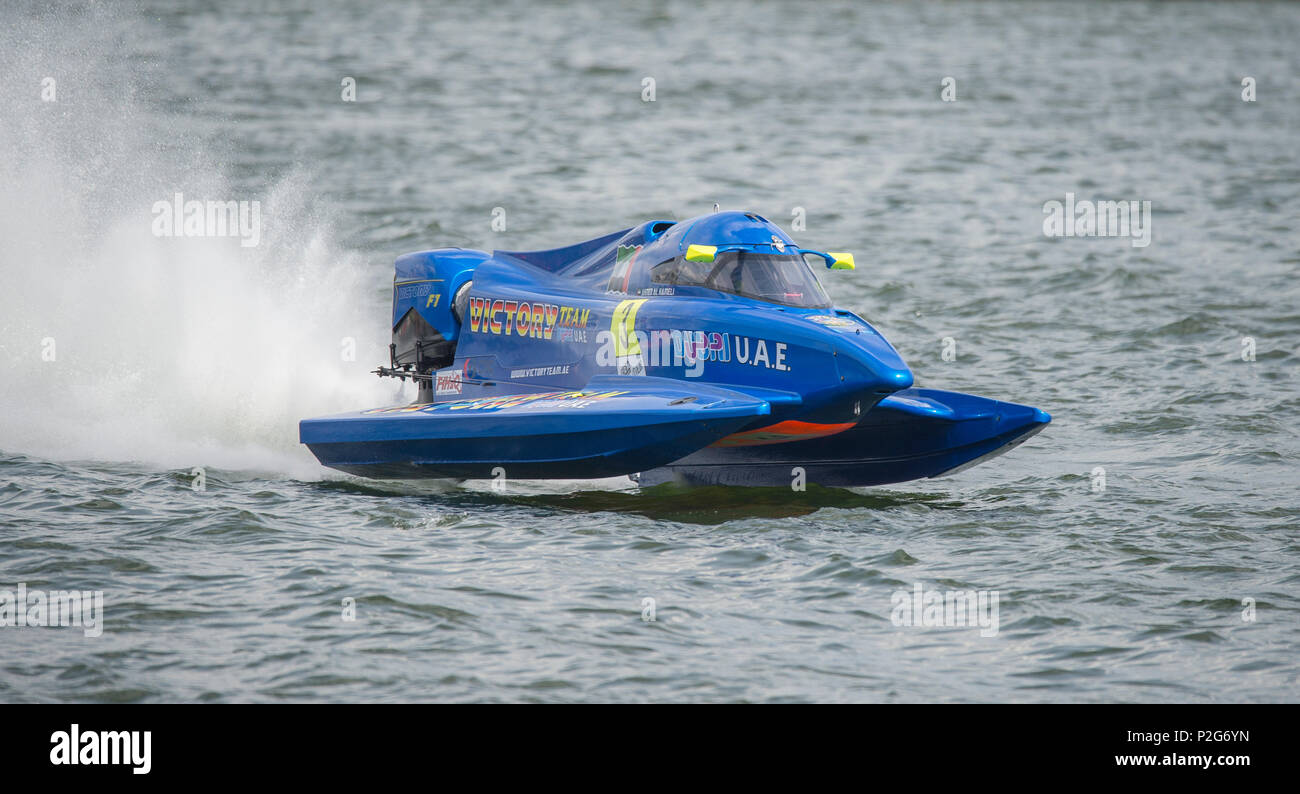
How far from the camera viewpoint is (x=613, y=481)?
1034 centimetres

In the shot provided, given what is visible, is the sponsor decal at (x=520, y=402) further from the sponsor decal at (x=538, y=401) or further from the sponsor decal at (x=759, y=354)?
the sponsor decal at (x=759, y=354)

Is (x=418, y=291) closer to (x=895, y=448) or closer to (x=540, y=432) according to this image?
(x=540, y=432)

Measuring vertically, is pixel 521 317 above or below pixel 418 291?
below

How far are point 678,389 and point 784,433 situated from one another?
0.78 meters

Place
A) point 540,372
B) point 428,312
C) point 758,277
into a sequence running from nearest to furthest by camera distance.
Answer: point 758,277 < point 540,372 < point 428,312

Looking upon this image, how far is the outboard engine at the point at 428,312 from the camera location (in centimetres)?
1102

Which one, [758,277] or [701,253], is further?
[758,277]

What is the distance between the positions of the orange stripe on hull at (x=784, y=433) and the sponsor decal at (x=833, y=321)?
64 cm

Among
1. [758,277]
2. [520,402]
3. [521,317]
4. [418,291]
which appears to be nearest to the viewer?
[758,277]

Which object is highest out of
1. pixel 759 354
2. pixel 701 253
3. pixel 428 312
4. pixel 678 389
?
pixel 701 253

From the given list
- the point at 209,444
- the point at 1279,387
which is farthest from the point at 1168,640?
the point at 209,444

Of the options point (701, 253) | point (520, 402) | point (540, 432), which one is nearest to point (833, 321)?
point (701, 253)

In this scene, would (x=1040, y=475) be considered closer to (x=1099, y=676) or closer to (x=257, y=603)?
(x=1099, y=676)

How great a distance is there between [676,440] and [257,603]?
271 centimetres
